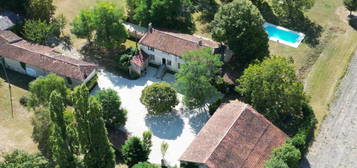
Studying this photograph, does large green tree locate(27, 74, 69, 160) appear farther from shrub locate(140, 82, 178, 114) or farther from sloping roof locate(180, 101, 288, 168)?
sloping roof locate(180, 101, 288, 168)

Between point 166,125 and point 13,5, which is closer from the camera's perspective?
point 166,125

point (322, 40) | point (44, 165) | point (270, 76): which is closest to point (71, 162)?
point (44, 165)

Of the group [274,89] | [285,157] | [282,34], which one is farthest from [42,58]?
[282,34]

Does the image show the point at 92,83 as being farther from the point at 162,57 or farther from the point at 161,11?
the point at 161,11

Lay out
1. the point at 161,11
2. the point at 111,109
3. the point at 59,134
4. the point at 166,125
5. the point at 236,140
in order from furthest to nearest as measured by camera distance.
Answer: the point at 161,11 < the point at 166,125 < the point at 111,109 < the point at 236,140 < the point at 59,134

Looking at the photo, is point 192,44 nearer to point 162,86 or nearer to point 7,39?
point 162,86

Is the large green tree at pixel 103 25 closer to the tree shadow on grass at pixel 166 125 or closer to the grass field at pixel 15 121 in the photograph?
the grass field at pixel 15 121
